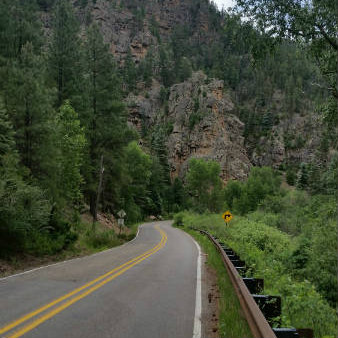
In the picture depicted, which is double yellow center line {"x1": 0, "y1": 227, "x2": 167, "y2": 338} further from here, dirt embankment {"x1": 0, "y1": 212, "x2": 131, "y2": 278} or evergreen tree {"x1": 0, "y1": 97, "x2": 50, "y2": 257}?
evergreen tree {"x1": 0, "y1": 97, "x2": 50, "y2": 257}

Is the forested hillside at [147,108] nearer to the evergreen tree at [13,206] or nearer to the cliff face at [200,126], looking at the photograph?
the evergreen tree at [13,206]

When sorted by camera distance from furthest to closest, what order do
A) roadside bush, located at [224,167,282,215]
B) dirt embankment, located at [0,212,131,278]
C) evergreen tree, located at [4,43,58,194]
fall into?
roadside bush, located at [224,167,282,215] → evergreen tree, located at [4,43,58,194] → dirt embankment, located at [0,212,131,278]

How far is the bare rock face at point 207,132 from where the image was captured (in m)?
94.7

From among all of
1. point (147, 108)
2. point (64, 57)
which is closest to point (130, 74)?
point (147, 108)

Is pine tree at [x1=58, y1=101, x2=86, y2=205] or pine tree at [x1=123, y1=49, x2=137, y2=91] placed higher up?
pine tree at [x1=123, y1=49, x2=137, y2=91]

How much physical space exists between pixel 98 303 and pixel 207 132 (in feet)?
299

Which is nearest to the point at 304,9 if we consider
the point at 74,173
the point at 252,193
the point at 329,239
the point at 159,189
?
the point at 329,239

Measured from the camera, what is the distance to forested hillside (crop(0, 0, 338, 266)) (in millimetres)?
11383

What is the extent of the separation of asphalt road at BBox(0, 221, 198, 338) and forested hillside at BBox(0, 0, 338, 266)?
399 centimetres

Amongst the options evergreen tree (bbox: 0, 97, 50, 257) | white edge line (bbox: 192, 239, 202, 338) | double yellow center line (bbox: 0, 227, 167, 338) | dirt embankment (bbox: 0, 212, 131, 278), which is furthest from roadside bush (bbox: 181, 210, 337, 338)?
evergreen tree (bbox: 0, 97, 50, 257)

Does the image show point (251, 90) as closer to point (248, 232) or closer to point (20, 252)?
point (248, 232)

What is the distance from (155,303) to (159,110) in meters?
114

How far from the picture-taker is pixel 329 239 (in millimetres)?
12148

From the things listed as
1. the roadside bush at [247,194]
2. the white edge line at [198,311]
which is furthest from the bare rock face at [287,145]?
the white edge line at [198,311]
